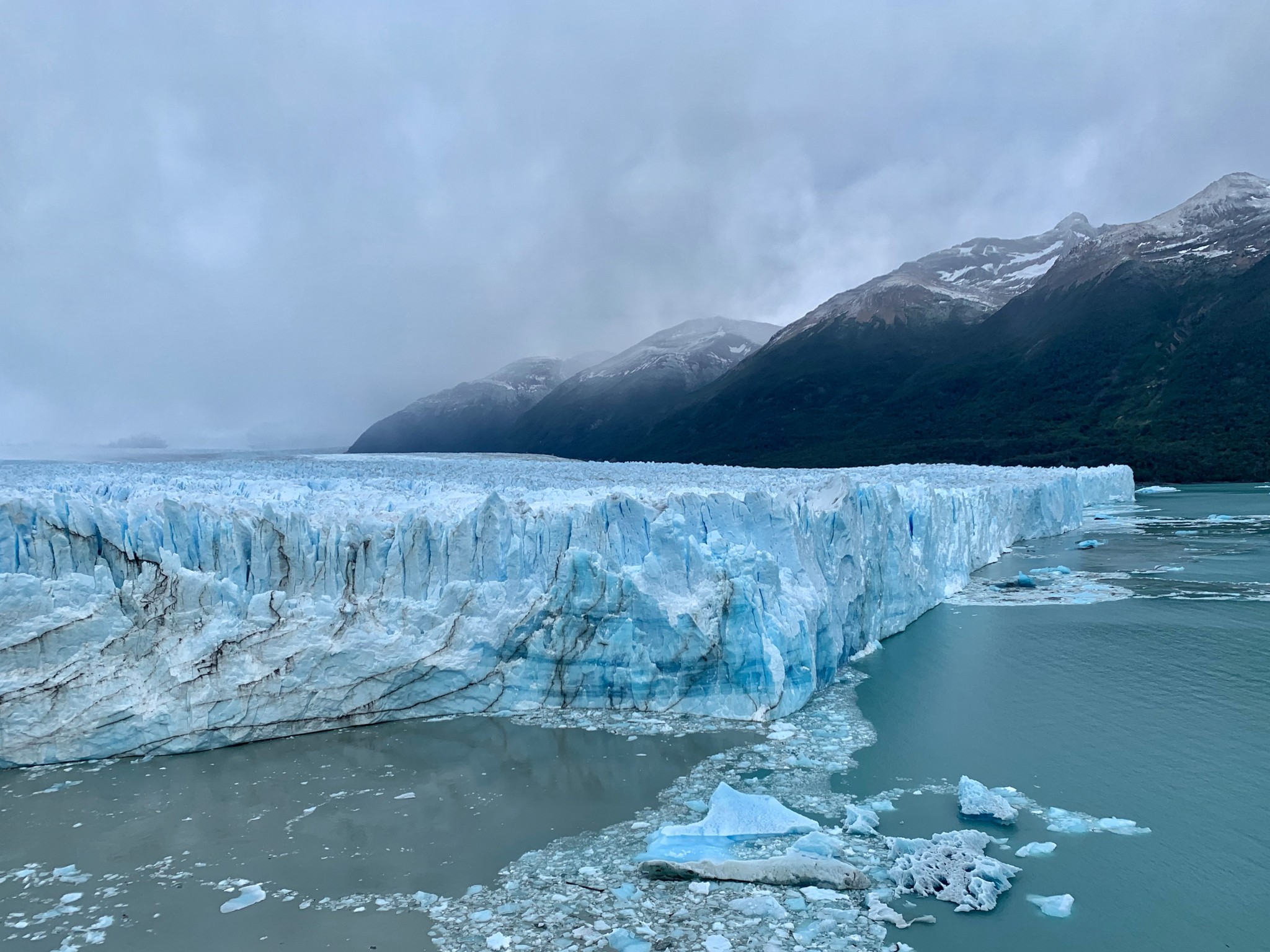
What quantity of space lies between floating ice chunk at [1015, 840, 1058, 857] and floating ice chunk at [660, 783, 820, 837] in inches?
58.2

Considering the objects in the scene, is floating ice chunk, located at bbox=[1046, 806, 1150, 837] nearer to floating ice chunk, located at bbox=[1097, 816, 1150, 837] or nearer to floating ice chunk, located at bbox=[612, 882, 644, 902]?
floating ice chunk, located at bbox=[1097, 816, 1150, 837]

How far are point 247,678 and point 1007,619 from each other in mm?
11907

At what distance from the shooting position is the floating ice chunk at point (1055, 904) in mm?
5195

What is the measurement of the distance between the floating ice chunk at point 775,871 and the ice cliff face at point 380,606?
3.08 meters

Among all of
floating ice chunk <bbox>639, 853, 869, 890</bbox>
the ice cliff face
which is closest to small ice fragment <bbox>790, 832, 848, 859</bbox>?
floating ice chunk <bbox>639, 853, 869, 890</bbox>

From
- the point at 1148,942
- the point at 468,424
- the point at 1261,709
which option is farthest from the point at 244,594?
the point at 468,424

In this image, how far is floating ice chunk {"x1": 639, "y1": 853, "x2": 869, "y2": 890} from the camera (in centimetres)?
542

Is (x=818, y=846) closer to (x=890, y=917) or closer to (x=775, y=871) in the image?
(x=775, y=871)

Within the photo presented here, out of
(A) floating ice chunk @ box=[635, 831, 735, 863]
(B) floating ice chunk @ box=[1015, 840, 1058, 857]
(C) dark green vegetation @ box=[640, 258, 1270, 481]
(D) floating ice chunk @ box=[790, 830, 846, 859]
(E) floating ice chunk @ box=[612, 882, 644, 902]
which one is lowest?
(B) floating ice chunk @ box=[1015, 840, 1058, 857]

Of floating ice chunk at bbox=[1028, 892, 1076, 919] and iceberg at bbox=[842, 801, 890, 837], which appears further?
iceberg at bbox=[842, 801, 890, 837]

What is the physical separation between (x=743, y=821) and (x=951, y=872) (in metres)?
1.50

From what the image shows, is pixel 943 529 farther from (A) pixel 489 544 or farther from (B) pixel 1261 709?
(A) pixel 489 544

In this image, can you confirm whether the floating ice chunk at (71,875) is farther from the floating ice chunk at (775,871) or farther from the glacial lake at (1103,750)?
the glacial lake at (1103,750)

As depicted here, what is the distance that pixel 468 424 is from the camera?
3954 inches
